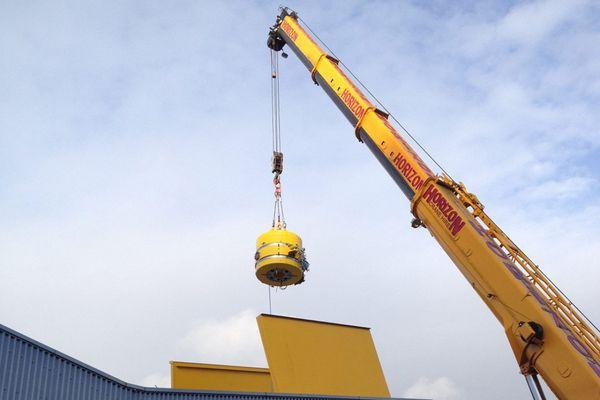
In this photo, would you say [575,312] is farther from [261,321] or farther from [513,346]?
[261,321]

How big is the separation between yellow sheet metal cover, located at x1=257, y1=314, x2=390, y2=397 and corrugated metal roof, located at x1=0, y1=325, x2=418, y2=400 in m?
4.17

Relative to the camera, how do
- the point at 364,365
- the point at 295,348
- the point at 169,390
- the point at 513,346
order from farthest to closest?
the point at 364,365 → the point at 295,348 → the point at 169,390 → the point at 513,346

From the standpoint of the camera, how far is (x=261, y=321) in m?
16.6

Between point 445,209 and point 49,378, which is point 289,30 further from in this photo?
point 49,378

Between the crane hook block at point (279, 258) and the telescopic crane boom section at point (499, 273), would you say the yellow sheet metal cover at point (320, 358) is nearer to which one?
the crane hook block at point (279, 258)

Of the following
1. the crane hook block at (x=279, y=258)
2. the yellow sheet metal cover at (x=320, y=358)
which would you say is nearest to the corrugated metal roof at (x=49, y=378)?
the crane hook block at (x=279, y=258)

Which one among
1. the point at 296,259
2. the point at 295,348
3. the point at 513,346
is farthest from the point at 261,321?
the point at 513,346

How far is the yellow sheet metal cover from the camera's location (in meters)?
16.2

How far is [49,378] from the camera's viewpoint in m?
10.5

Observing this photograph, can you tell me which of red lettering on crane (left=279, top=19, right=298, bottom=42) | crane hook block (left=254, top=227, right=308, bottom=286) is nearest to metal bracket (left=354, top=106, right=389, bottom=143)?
crane hook block (left=254, top=227, right=308, bottom=286)

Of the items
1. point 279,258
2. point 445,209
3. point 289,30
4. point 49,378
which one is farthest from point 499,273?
point 289,30

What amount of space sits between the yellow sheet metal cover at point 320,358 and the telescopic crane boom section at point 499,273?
683 cm

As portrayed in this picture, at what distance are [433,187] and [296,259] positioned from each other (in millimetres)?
4019

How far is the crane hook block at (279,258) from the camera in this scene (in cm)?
1309
